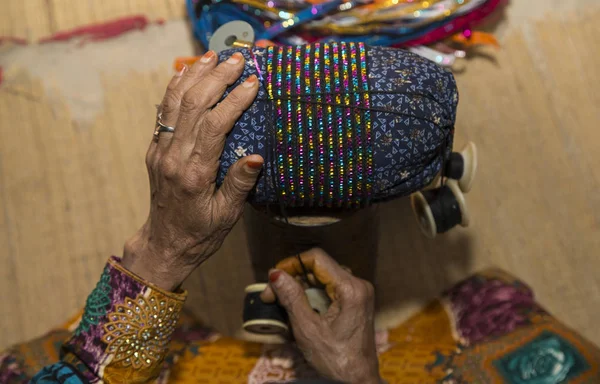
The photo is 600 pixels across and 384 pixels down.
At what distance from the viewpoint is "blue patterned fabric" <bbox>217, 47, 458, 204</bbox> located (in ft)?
2.88

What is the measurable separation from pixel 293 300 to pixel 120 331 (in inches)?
11.7

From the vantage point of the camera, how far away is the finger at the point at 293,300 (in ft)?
3.37

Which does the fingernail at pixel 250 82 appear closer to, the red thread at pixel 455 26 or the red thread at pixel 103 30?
the red thread at pixel 455 26

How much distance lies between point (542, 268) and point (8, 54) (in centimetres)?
166

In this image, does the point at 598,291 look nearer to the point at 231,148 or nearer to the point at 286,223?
the point at 286,223

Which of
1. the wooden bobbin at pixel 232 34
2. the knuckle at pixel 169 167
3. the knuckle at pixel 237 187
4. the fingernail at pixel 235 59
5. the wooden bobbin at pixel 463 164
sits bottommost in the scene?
the wooden bobbin at pixel 463 164

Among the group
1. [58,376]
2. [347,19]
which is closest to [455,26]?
[347,19]

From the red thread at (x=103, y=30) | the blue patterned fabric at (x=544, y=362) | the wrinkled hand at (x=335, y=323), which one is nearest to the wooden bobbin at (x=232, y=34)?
the wrinkled hand at (x=335, y=323)

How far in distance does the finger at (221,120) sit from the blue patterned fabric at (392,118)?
0.02 meters

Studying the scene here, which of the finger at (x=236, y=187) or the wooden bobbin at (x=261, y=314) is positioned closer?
the finger at (x=236, y=187)

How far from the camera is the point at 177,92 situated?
0.90 m

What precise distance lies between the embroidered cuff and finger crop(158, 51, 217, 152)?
0.79ft

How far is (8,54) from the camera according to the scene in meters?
1.75

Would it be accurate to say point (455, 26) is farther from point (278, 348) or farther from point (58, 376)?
point (58, 376)
